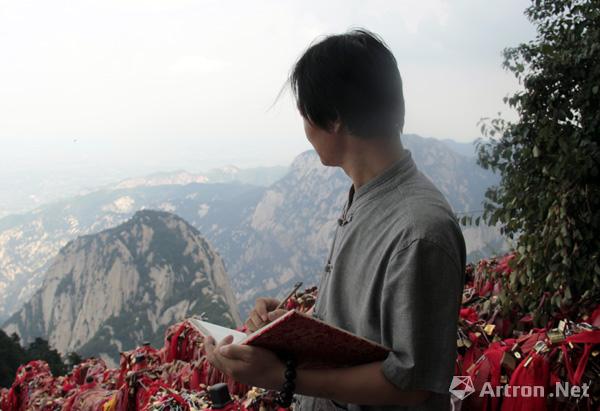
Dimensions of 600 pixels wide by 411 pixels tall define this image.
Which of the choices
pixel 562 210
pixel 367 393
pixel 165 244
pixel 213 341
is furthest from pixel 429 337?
pixel 165 244

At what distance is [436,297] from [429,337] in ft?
0.28

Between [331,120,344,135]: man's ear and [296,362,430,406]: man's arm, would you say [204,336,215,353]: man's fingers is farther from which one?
[331,120,344,135]: man's ear

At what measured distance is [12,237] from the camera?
153 m

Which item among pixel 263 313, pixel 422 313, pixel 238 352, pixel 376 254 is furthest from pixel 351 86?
pixel 263 313

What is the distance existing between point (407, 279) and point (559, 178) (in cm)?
244

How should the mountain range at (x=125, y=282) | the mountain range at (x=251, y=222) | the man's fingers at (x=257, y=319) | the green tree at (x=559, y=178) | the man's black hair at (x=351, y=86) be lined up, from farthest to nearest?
the mountain range at (x=251, y=222), the mountain range at (x=125, y=282), the green tree at (x=559, y=178), the man's fingers at (x=257, y=319), the man's black hair at (x=351, y=86)

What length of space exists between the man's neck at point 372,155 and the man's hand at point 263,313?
0.51 meters

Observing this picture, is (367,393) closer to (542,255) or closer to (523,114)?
(542,255)

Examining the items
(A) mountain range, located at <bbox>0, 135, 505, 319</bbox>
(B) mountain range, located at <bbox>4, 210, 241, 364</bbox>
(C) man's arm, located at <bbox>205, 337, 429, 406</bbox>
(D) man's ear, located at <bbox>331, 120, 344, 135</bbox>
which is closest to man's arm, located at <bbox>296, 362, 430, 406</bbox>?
(C) man's arm, located at <bbox>205, 337, 429, 406</bbox>

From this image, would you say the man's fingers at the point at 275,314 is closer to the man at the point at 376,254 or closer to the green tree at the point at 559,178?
the man at the point at 376,254

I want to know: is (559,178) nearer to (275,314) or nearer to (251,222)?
(275,314)

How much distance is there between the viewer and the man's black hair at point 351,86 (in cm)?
119

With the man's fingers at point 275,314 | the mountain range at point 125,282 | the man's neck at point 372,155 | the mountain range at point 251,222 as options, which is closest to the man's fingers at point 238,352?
the man's fingers at point 275,314

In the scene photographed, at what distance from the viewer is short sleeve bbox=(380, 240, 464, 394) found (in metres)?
1.03
